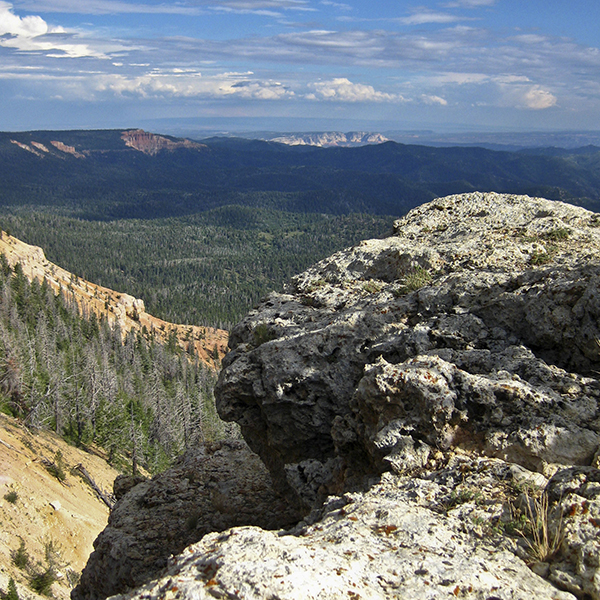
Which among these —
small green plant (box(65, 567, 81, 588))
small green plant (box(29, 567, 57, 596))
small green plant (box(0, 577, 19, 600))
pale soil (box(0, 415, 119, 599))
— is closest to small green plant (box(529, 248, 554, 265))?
small green plant (box(0, 577, 19, 600))

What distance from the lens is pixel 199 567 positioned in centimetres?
563

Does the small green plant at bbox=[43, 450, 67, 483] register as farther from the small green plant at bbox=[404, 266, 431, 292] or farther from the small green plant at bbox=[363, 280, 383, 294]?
the small green plant at bbox=[404, 266, 431, 292]

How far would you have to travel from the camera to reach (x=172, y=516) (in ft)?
44.0

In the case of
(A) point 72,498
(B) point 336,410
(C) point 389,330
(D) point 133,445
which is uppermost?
(C) point 389,330

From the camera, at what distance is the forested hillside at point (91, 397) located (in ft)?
183

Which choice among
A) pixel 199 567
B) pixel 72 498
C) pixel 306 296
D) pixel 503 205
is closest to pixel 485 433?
pixel 199 567

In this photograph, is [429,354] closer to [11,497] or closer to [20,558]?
[20,558]

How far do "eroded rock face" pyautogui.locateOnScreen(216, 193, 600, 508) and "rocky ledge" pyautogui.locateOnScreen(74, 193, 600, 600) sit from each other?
4 cm

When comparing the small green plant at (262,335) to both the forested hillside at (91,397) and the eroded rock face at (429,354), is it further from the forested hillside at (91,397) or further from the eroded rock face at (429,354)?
the forested hillside at (91,397)

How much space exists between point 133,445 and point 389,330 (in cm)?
5284

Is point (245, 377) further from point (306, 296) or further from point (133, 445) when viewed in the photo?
point (133, 445)

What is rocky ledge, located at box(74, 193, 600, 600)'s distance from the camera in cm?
550

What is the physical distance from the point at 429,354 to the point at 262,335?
14.9ft

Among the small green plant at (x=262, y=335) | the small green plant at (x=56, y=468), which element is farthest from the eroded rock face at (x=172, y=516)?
the small green plant at (x=56, y=468)
